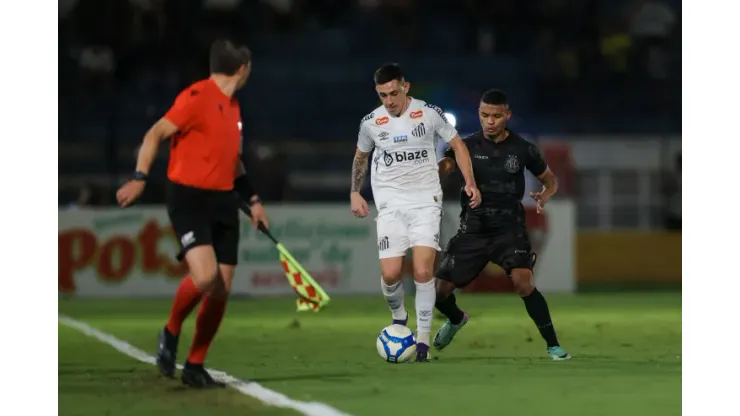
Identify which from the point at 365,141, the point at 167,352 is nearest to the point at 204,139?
the point at 167,352

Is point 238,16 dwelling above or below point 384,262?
above

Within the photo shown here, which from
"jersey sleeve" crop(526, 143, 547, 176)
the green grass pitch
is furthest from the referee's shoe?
"jersey sleeve" crop(526, 143, 547, 176)

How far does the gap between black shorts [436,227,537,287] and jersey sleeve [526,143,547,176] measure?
44 cm

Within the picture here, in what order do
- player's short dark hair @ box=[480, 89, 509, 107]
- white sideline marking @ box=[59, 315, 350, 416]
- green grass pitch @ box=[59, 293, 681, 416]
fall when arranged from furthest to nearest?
player's short dark hair @ box=[480, 89, 509, 107], green grass pitch @ box=[59, 293, 681, 416], white sideline marking @ box=[59, 315, 350, 416]

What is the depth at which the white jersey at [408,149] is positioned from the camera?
10711mm

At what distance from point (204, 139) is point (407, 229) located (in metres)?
2.25

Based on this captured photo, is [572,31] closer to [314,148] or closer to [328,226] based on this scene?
[314,148]

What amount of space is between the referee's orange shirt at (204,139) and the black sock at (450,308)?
2.63 metres

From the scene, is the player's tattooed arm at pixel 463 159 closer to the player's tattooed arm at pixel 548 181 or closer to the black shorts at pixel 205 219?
the player's tattooed arm at pixel 548 181

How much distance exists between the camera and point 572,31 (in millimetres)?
28156

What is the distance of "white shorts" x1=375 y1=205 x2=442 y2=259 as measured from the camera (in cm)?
1076

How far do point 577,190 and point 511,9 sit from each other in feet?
19.9

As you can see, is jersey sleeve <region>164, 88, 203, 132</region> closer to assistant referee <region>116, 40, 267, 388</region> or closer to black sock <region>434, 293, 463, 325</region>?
assistant referee <region>116, 40, 267, 388</region>
